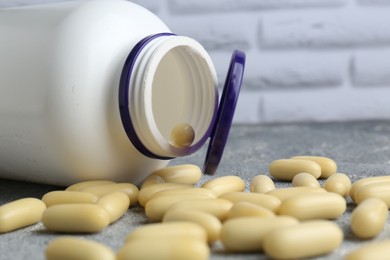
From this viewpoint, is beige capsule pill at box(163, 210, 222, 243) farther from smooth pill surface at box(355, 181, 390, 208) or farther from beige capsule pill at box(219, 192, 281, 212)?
smooth pill surface at box(355, 181, 390, 208)

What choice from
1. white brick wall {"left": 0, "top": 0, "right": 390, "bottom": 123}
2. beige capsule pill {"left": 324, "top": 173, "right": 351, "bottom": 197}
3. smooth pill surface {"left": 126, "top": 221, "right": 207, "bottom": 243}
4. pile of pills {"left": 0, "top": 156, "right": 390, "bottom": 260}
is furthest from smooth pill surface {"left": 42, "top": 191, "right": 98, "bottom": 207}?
white brick wall {"left": 0, "top": 0, "right": 390, "bottom": 123}

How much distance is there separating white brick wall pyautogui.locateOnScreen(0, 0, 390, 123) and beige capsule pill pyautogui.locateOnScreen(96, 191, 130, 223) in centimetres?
56

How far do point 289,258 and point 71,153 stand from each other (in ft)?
0.92

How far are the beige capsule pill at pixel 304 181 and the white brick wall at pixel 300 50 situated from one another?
455mm

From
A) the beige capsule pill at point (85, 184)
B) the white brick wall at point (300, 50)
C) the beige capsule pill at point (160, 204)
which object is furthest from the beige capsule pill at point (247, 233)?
the white brick wall at point (300, 50)

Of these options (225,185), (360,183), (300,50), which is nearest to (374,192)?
(360,183)

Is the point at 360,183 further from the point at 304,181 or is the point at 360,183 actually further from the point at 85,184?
the point at 85,184

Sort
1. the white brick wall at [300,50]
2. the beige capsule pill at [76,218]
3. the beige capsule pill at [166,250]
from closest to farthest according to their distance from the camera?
1. the beige capsule pill at [166,250]
2. the beige capsule pill at [76,218]
3. the white brick wall at [300,50]

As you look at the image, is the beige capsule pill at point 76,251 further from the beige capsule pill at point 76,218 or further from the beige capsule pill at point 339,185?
the beige capsule pill at point 339,185

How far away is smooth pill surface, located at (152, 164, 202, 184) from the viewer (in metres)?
0.85

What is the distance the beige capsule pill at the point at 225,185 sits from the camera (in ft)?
2.59

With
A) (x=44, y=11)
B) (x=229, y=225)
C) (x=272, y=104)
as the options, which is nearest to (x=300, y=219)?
(x=229, y=225)

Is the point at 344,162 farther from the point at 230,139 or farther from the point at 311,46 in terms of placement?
the point at 311,46

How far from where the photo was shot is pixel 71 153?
762 mm
